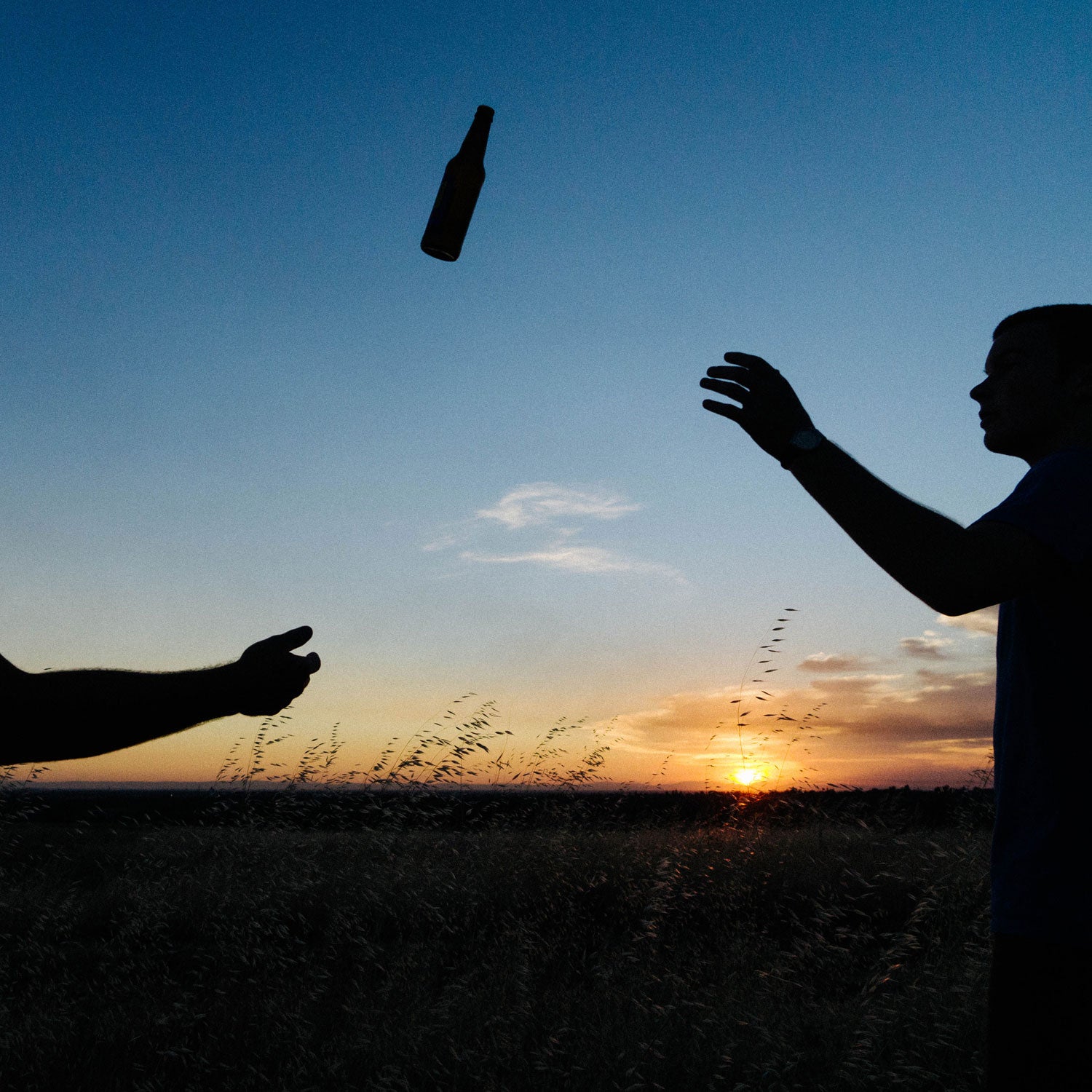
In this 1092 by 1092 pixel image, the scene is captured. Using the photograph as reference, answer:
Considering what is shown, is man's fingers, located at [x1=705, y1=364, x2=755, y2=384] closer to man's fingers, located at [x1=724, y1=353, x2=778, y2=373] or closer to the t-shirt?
man's fingers, located at [x1=724, y1=353, x2=778, y2=373]

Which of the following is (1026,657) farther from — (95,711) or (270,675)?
(95,711)

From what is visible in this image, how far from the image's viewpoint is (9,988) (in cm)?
529

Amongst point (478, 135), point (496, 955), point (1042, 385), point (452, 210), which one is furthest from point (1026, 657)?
point (496, 955)

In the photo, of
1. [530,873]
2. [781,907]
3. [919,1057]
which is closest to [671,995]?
[919,1057]

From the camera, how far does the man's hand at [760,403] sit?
1.44 meters

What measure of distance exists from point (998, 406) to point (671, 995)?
404cm

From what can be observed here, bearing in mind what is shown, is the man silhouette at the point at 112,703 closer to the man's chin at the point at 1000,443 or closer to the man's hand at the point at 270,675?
the man's hand at the point at 270,675

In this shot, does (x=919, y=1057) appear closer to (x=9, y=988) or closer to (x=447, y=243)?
(x=447, y=243)

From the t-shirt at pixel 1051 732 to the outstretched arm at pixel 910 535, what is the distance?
6cm

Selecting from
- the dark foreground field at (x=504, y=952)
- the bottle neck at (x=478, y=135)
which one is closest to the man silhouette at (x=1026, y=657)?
the bottle neck at (x=478, y=135)

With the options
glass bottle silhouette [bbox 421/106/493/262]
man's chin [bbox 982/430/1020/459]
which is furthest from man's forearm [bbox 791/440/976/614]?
glass bottle silhouette [bbox 421/106/493/262]

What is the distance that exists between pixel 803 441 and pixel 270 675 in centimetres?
99

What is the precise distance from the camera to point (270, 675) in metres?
1.44

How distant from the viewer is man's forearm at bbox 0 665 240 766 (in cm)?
116
